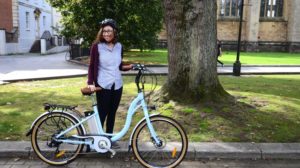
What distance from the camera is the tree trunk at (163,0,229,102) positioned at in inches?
281

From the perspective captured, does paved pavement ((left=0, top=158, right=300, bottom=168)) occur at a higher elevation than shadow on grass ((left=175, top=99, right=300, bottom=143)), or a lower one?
lower

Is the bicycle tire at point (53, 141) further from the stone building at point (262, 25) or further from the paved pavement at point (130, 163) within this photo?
the stone building at point (262, 25)

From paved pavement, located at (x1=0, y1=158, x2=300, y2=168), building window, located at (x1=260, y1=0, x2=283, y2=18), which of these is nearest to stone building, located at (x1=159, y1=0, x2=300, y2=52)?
building window, located at (x1=260, y1=0, x2=283, y2=18)

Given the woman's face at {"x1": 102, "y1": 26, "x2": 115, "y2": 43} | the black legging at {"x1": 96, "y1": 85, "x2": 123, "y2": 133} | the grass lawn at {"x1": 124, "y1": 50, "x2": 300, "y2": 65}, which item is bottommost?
the grass lawn at {"x1": 124, "y1": 50, "x2": 300, "y2": 65}

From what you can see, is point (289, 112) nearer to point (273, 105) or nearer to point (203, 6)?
point (273, 105)

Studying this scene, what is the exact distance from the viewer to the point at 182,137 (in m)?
4.79

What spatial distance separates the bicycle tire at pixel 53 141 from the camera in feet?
16.2

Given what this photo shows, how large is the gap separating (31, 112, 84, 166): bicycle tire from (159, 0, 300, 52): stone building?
37.3 meters

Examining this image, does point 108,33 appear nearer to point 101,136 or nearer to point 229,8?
point 101,136

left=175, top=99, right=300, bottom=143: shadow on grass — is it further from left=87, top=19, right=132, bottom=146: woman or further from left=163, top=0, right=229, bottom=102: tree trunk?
left=87, top=19, right=132, bottom=146: woman

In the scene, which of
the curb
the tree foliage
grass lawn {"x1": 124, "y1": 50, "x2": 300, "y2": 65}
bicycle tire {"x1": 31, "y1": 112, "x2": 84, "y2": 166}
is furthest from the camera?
grass lawn {"x1": 124, "y1": 50, "x2": 300, "y2": 65}

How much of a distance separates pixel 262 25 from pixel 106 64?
133ft

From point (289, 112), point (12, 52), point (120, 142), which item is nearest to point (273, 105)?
point (289, 112)

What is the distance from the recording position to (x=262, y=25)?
1681 inches
